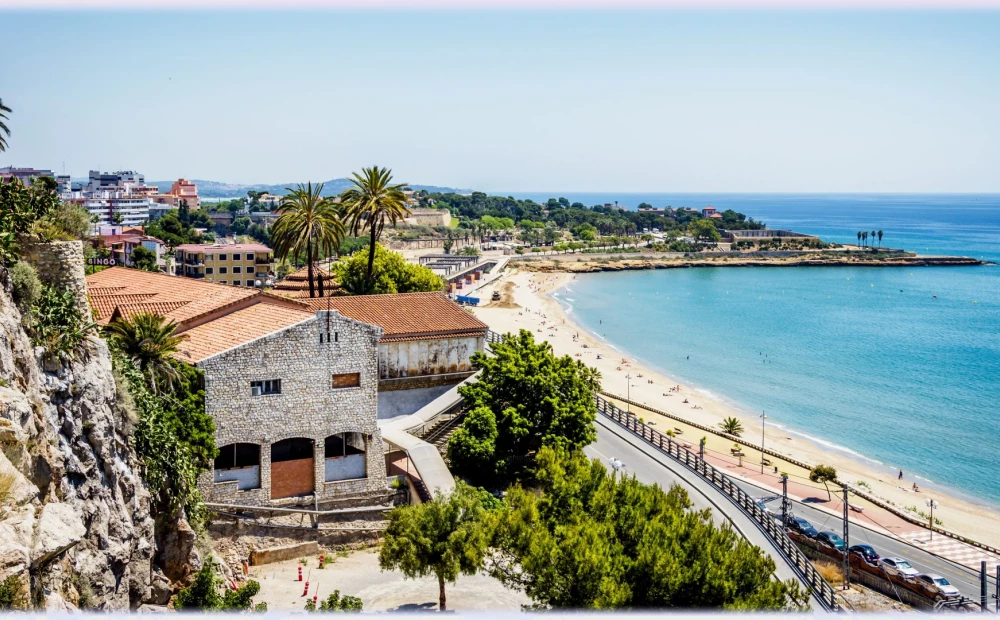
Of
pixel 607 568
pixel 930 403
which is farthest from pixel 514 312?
pixel 607 568

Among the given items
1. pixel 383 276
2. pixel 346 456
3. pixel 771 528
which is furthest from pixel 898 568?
pixel 383 276

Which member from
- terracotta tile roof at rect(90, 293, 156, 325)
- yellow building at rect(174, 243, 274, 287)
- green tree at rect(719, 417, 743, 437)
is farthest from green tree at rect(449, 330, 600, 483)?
yellow building at rect(174, 243, 274, 287)

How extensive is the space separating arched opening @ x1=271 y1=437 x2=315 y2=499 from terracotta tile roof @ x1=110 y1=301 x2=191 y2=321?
26.5ft

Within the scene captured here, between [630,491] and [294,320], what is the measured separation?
48.0 ft

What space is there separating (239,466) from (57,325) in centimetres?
1115

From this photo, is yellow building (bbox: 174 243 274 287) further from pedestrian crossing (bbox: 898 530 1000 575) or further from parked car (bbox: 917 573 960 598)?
parked car (bbox: 917 573 960 598)

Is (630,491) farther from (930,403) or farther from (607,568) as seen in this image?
(930,403)

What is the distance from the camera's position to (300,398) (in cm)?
3097

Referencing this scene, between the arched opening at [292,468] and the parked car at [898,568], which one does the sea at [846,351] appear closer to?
the parked car at [898,568]

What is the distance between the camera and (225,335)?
31766 millimetres

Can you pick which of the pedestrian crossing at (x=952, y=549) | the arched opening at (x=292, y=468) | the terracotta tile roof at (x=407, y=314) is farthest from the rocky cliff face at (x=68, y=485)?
the pedestrian crossing at (x=952, y=549)

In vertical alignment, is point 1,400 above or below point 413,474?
above

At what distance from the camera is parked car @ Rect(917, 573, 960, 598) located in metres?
32.6

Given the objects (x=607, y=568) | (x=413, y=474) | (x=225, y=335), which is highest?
(x=225, y=335)
